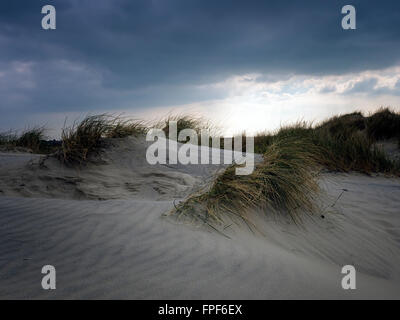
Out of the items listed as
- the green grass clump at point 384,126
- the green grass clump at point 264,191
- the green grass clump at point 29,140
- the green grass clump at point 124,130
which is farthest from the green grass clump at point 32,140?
the green grass clump at point 384,126

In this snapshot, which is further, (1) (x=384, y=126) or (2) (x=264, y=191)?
(1) (x=384, y=126)

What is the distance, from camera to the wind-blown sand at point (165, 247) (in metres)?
2.04

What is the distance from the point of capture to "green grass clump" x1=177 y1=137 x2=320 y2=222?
3193 mm

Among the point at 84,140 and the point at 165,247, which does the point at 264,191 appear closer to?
the point at 165,247

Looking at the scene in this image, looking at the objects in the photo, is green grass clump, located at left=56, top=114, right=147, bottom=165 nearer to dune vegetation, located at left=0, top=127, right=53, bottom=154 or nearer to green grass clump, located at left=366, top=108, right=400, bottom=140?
dune vegetation, located at left=0, top=127, right=53, bottom=154

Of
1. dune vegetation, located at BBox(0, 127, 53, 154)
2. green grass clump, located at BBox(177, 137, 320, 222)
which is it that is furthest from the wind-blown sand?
dune vegetation, located at BBox(0, 127, 53, 154)

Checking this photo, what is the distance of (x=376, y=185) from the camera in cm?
558

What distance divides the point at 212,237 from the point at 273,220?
105cm

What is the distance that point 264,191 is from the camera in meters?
3.68

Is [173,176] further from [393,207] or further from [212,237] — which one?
[393,207]

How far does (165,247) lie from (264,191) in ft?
5.52

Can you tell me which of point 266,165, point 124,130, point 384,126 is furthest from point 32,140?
point 384,126

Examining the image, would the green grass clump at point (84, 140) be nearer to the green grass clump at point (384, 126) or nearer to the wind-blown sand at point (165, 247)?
the wind-blown sand at point (165, 247)
